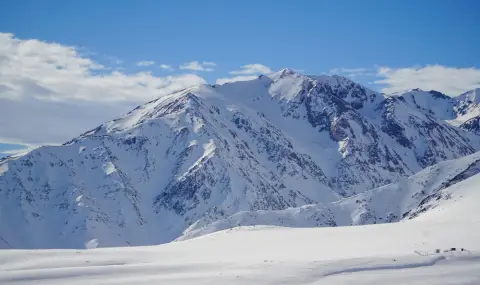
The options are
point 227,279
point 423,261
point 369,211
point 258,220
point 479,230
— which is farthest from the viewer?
point 369,211

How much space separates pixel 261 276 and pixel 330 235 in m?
23.0

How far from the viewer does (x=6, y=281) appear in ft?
104

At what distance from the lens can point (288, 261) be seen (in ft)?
119

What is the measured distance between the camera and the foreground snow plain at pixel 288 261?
30.8 m

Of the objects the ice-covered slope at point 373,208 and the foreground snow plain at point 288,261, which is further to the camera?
the ice-covered slope at point 373,208

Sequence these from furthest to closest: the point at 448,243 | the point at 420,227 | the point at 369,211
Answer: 1. the point at 369,211
2. the point at 420,227
3. the point at 448,243

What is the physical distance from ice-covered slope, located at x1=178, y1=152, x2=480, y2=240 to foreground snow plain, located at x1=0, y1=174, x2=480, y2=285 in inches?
4657

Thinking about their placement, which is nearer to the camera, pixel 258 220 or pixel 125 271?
pixel 125 271

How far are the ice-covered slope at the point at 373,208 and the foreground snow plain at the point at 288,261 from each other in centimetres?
11828

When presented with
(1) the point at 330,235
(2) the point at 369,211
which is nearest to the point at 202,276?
(1) the point at 330,235

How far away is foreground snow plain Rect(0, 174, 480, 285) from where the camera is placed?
Result: 101 feet

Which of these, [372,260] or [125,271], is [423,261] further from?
[125,271]

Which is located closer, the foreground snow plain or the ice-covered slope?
the foreground snow plain

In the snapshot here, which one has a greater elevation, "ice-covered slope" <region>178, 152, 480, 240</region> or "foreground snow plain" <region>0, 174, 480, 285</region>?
"ice-covered slope" <region>178, 152, 480, 240</region>
